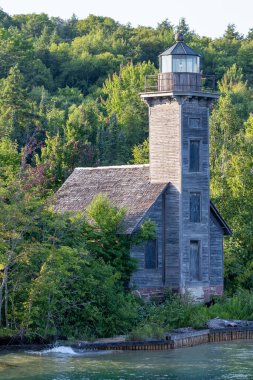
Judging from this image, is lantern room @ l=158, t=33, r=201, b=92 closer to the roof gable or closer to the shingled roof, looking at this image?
the shingled roof

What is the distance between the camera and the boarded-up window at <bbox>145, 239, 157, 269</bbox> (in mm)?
46906

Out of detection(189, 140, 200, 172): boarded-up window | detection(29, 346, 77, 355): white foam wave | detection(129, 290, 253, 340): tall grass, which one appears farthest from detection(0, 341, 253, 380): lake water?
detection(189, 140, 200, 172): boarded-up window

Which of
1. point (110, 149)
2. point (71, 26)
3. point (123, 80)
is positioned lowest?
point (110, 149)

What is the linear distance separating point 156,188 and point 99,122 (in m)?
34.2

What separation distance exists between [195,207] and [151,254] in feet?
8.96

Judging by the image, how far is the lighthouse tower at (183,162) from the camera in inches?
1858

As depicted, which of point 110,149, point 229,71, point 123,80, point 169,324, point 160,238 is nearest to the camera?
point 169,324

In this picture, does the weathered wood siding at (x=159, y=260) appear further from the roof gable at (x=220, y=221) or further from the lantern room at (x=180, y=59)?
the lantern room at (x=180, y=59)

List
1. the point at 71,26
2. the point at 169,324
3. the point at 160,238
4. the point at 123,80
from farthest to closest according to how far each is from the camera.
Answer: the point at 71,26, the point at 123,80, the point at 160,238, the point at 169,324

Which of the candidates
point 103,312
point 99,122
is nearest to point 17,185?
point 103,312

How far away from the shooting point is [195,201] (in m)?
47.7

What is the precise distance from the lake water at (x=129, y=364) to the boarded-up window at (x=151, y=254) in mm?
7122

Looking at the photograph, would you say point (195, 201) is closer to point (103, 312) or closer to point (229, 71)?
point (103, 312)

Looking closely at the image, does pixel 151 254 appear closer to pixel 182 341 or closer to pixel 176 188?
pixel 176 188
